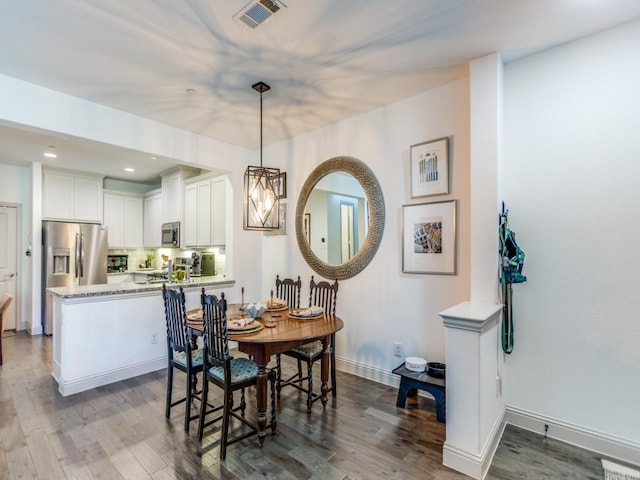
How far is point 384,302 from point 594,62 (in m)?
2.53

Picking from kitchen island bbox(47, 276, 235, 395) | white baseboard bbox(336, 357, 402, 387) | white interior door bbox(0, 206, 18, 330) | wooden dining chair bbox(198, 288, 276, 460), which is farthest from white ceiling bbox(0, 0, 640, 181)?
white interior door bbox(0, 206, 18, 330)

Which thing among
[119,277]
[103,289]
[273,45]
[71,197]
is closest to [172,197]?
[71,197]

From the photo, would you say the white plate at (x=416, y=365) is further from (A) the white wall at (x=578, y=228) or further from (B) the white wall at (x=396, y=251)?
(A) the white wall at (x=578, y=228)

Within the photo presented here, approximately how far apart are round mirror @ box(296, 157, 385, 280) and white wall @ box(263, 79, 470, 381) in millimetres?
104

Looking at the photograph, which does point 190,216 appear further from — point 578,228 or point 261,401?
point 578,228

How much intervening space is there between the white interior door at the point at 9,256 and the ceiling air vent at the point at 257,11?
19.7 ft

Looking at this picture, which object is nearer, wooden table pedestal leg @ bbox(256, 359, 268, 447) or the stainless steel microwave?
wooden table pedestal leg @ bbox(256, 359, 268, 447)

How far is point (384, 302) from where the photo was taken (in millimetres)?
3277

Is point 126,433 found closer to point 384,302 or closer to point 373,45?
point 384,302

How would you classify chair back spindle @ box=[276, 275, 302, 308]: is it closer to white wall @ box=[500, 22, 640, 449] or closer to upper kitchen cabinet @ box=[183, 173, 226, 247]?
upper kitchen cabinet @ box=[183, 173, 226, 247]

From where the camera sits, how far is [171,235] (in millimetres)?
5574

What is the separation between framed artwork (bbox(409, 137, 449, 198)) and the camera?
2.88 meters

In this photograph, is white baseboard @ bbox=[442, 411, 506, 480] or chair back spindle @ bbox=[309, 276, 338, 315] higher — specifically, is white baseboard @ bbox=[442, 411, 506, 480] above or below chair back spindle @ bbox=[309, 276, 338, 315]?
below

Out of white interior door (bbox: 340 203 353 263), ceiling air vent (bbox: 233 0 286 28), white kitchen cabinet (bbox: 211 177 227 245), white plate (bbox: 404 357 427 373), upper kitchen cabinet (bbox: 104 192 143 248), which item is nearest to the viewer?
ceiling air vent (bbox: 233 0 286 28)
